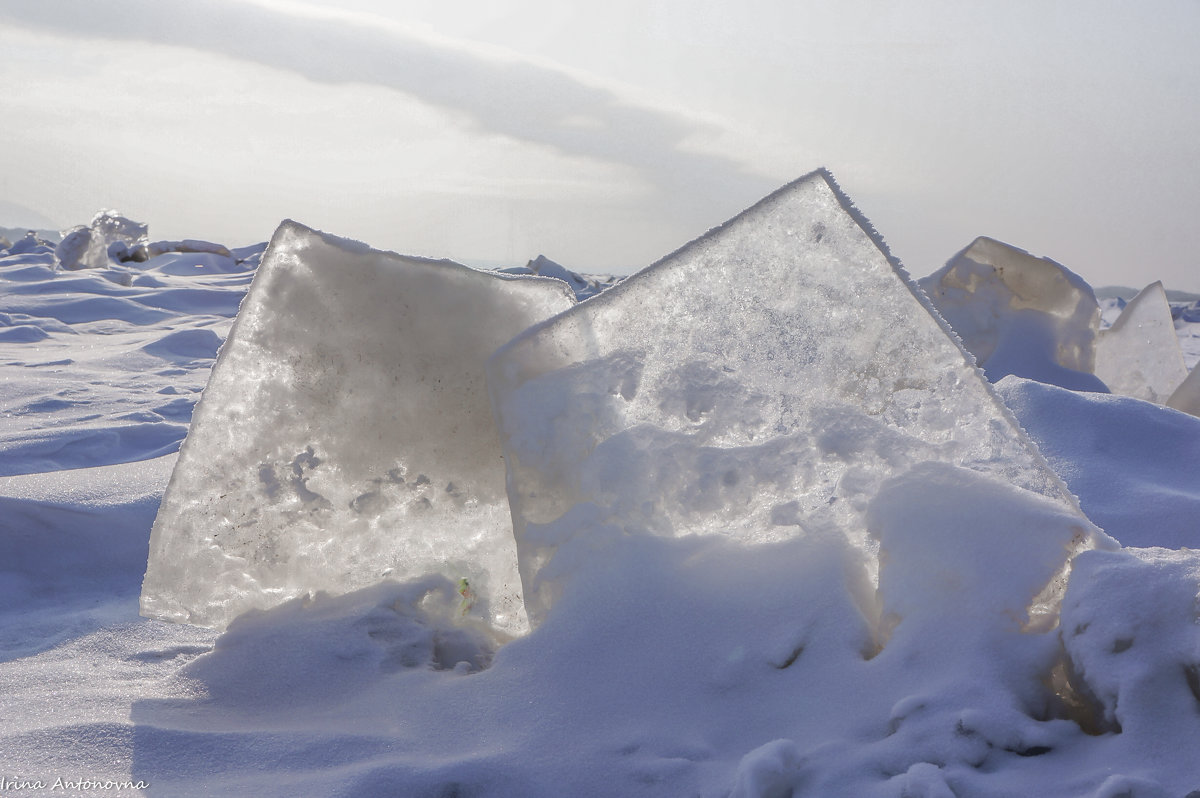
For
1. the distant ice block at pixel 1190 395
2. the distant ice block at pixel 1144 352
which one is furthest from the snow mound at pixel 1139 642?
the distant ice block at pixel 1144 352

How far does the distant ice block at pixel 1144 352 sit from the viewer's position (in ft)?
12.9

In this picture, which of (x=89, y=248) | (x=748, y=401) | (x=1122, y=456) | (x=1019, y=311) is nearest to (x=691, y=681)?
(x=748, y=401)

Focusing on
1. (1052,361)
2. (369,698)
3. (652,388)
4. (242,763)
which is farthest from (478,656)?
(1052,361)

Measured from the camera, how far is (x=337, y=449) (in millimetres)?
1792

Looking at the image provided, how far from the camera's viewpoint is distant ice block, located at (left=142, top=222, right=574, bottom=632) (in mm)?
1762

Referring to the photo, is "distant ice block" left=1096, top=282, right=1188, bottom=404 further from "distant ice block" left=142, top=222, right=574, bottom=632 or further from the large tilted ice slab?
"distant ice block" left=142, top=222, right=574, bottom=632

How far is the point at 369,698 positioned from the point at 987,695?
0.94 meters

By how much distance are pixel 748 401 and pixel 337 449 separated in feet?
2.71

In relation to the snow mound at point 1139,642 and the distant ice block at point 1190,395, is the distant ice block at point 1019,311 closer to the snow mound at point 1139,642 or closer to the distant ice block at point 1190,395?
the distant ice block at point 1190,395

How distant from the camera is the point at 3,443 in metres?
2.93

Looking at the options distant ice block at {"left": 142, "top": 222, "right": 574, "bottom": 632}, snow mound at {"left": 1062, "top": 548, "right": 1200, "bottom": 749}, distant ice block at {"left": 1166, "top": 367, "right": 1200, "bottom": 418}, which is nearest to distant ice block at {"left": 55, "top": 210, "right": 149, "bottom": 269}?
distant ice block at {"left": 142, "top": 222, "right": 574, "bottom": 632}

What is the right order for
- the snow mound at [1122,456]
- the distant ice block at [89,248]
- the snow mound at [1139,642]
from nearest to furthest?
the snow mound at [1139,642] < the snow mound at [1122,456] < the distant ice block at [89,248]

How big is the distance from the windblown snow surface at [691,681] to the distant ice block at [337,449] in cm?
7

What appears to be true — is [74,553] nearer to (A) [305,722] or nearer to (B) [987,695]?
(A) [305,722]
